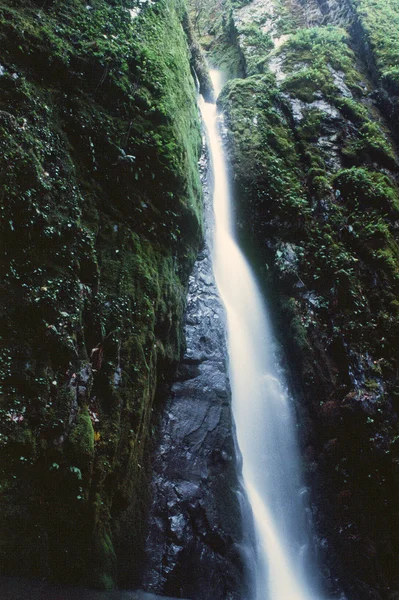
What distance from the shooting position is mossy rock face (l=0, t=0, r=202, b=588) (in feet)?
12.4

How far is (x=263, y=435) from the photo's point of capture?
751cm

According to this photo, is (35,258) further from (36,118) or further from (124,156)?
(124,156)

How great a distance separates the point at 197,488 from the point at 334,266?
5750 mm

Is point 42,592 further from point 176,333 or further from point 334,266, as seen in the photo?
point 334,266

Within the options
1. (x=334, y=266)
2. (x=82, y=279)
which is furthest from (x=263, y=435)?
(x=82, y=279)

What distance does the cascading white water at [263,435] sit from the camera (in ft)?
20.4

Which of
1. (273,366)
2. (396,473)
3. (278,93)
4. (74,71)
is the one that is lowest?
(396,473)

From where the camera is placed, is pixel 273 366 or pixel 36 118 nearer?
pixel 36 118

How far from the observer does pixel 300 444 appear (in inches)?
298

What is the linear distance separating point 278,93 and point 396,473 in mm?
11808

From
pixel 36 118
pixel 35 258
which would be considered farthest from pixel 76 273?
pixel 36 118

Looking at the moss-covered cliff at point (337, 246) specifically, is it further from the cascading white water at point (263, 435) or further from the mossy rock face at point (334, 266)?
the cascading white water at point (263, 435)

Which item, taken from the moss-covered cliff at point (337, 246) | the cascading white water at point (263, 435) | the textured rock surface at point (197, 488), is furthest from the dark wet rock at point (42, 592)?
the moss-covered cliff at point (337, 246)

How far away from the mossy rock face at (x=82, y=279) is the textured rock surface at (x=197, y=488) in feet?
1.27
